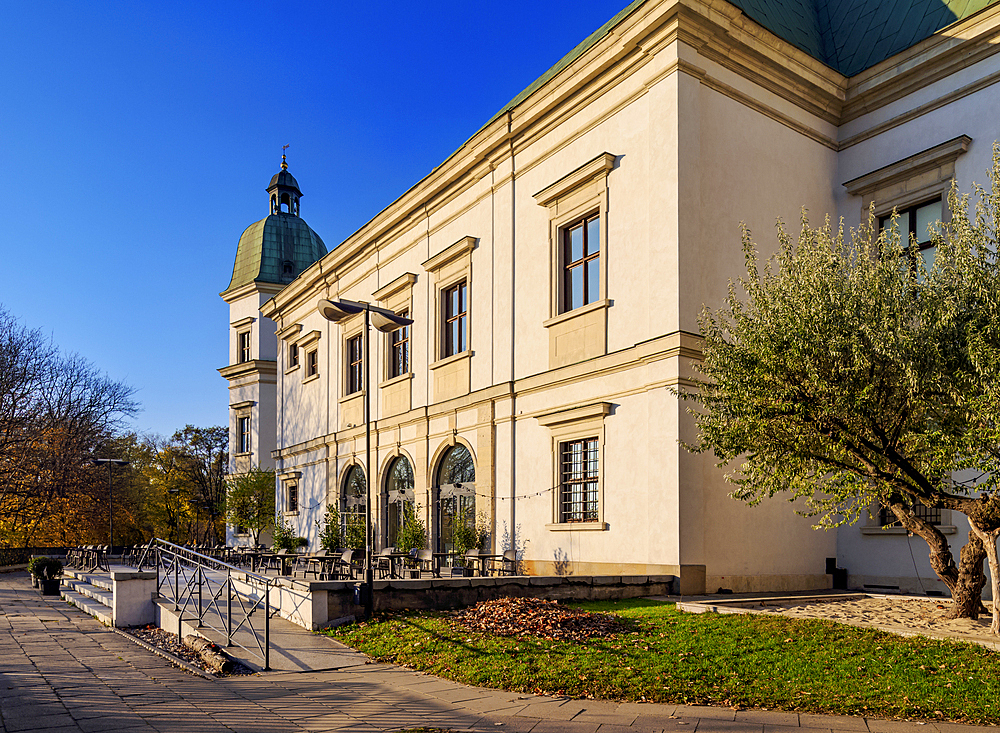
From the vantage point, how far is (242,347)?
158 feet

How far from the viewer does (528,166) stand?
21516 millimetres

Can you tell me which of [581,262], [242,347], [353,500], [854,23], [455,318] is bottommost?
[353,500]

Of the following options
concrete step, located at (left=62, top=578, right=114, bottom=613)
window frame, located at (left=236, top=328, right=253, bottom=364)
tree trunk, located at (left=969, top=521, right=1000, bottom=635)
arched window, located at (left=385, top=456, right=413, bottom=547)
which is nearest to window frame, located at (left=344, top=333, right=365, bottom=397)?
arched window, located at (left=385, top=456, right=413, bottom=547)

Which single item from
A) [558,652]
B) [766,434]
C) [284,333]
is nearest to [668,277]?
[766,434]

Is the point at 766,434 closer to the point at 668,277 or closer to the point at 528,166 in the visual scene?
the point at 668,277

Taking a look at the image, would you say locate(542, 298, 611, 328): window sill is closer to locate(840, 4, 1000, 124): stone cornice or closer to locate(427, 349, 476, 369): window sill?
locate(427, 349, 476, 369): window sill

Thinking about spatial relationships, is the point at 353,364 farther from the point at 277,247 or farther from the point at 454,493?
the point at 277,247

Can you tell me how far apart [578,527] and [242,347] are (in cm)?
3407

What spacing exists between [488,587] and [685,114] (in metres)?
10.1

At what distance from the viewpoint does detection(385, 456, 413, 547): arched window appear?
85.3 ft

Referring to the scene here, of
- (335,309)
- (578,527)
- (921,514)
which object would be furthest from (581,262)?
(921,514)

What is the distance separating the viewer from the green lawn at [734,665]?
26.9ft

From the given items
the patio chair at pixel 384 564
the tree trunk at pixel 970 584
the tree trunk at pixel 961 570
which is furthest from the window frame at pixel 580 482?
the tree trunk at pixel 970 584

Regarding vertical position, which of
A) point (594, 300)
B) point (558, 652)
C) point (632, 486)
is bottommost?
point (558, 652)
